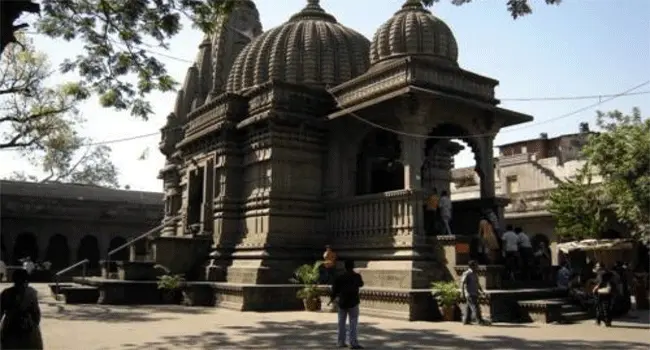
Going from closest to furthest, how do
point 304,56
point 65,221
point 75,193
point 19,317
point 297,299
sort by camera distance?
point 19,317 → point 297,299 → point 304,56 → point 65,221 → point 75,193

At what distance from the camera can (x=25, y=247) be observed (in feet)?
121

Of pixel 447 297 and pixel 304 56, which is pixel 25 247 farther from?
pixel 447 297

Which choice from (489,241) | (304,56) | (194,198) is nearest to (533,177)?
(304,56)

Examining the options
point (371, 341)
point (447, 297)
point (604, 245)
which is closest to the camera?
point (371, 341)

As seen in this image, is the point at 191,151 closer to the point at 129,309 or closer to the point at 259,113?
the point at 259,113

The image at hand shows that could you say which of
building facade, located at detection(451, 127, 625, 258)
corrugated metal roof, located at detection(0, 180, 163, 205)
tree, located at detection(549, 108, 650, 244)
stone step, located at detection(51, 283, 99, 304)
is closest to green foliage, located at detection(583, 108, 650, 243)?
tree, located at detection(549, 108, 650, 244)

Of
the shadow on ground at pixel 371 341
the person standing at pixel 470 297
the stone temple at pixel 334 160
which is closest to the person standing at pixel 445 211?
the stone temple at pixel 334 160

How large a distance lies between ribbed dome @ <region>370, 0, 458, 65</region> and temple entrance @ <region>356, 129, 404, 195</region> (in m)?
2.66

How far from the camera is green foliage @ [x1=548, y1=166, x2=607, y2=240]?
2473cm

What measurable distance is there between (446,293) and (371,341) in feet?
10.8

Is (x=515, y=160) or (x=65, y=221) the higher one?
(x=515, y=160)

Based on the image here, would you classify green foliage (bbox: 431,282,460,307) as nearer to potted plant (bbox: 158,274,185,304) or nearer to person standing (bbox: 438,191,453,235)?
person standing (bbox: 438,191,453,235)

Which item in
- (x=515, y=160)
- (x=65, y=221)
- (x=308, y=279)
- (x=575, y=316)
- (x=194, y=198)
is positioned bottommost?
(x=575, y=316)

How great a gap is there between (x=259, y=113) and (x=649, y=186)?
12.6 meters
